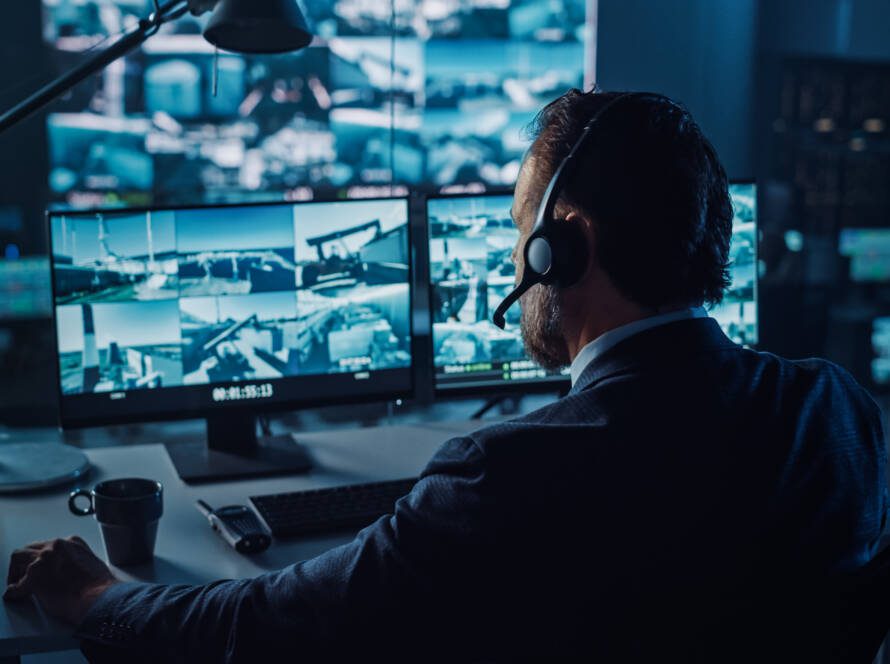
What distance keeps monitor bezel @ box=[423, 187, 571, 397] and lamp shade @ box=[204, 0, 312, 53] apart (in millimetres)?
355

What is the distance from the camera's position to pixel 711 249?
0.97 m

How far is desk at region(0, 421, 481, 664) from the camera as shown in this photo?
3.77 ft

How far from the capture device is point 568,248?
0.94m

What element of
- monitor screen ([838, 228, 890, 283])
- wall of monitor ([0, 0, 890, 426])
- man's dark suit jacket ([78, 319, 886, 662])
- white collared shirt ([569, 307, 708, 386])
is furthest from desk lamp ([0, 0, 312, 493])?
monitor screen ([838, 228, 890, 283])

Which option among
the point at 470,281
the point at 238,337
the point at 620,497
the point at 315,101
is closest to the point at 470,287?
the point at 470,281

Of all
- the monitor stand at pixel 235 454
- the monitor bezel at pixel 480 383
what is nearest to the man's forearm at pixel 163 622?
the monitor stand at pixel 235 454

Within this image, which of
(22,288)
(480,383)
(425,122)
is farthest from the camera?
(425,122)

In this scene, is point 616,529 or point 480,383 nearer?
point 616,529

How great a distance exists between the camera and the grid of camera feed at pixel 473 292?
5.64 feet

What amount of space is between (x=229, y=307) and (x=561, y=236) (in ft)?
2.62

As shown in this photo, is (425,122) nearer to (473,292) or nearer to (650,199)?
Result: (473,292)

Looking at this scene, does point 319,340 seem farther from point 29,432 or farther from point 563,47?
point 563,47

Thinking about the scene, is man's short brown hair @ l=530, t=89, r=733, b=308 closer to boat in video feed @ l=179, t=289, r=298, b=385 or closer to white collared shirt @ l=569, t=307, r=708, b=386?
white collared shirt @ l=569, t=307, r=708, b=386

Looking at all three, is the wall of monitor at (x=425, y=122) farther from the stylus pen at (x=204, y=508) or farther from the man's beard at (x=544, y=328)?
the man's beard at (x=544, y=328)
